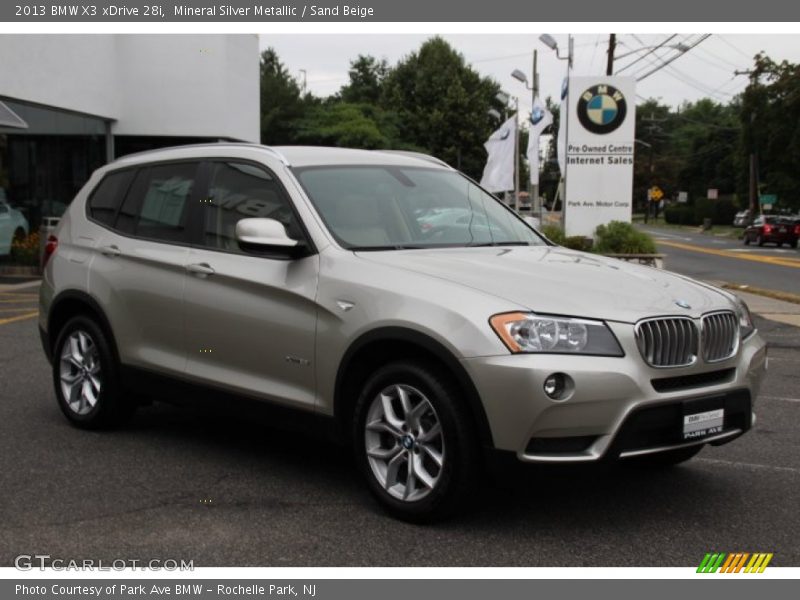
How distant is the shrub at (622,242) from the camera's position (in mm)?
18625

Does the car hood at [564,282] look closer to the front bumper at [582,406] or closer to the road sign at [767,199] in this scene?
the front bumper at [582,406]

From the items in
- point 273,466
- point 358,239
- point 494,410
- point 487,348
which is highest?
point 358,239

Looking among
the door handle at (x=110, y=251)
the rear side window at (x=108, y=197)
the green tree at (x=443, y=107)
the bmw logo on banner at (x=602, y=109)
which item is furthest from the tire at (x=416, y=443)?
the green tree at (x=443, y=107)

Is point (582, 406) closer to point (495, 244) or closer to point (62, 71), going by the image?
point (495, 244)

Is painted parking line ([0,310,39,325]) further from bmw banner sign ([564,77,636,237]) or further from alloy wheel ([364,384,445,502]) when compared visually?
bmw banner sign ([564,77,636,237])

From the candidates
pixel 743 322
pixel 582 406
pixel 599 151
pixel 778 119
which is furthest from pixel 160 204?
pixel 778 119

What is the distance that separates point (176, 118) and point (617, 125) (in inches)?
478

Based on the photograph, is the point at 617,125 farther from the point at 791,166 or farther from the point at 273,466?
the point at 791,166

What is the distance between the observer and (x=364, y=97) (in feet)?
317

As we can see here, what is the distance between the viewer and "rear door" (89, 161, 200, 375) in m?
5.99

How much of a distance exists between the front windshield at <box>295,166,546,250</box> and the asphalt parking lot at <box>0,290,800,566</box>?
1.37 metres

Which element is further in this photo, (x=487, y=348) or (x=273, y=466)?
(x=273, y=466)

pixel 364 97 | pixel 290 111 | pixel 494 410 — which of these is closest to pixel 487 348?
pixel 494 410

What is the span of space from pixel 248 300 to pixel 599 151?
53.6ft
